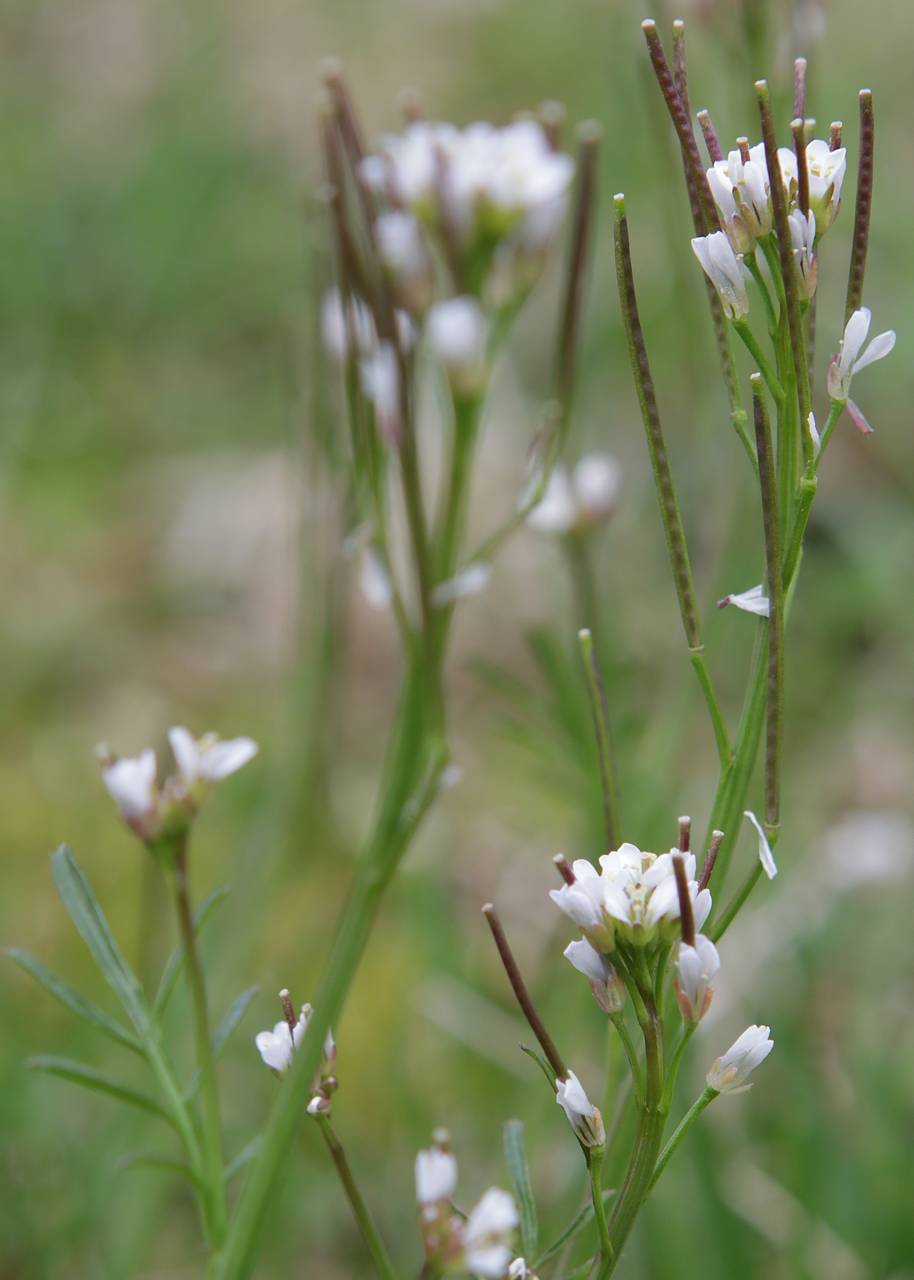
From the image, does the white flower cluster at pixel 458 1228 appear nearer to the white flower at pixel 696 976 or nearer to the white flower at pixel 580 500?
the white flower at pixel 696 976

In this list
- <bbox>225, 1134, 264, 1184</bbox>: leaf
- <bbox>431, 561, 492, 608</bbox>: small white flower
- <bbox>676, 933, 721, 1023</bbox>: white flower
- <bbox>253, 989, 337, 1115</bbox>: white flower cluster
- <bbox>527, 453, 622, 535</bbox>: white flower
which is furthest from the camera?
<bbox>527, 453, 622, 535</bbox>: white flower

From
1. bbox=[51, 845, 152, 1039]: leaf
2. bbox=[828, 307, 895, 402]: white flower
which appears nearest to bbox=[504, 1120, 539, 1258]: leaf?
bbox=[51, 845, 152, 1039]: leaf

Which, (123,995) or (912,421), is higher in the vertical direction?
(912,421)

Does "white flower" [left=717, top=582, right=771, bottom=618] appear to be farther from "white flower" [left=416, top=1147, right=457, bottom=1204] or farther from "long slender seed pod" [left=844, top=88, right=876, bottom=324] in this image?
"white flower" [left=416, top=1147, right=457, bottom=1204]

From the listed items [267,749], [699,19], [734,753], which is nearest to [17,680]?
[267,749]

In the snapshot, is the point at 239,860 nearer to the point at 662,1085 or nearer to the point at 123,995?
the point at 123,995

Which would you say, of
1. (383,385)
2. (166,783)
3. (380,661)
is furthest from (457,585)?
(380,661)
